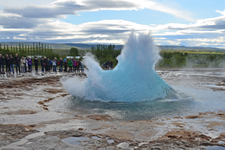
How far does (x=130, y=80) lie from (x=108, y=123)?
3.65m

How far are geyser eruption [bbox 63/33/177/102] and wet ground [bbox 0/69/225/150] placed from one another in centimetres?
51

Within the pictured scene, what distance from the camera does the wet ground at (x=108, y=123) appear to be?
14.0ft

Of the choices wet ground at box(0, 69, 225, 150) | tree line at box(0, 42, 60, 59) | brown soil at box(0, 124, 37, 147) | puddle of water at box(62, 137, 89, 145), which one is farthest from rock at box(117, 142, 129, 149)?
tree line at box(0, 42, 60, 59)

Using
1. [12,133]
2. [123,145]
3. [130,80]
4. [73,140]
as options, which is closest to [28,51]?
[130,80]

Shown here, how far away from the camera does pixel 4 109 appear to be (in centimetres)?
685

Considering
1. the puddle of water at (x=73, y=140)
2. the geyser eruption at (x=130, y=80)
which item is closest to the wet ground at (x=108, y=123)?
the puddle of water at (x=73, y=140)

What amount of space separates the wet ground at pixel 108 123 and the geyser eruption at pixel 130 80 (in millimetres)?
510

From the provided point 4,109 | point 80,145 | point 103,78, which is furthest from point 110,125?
point 103,78

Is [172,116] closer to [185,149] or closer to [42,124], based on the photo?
[185,149]

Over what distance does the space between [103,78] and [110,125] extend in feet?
12.7

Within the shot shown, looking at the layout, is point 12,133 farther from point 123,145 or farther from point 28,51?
point 28,51

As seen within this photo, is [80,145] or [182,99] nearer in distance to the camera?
[80,145]

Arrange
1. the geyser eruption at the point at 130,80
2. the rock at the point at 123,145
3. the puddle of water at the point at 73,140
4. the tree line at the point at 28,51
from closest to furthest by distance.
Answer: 1. the rock at the point at 123,145
2. the puddle of water at the point at 73,140
3. the geyser eruption at the point at 130,80
4. the tree line at the point at 28,51

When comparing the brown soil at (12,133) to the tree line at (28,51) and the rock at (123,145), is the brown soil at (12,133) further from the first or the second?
the tree line at (28,51)
